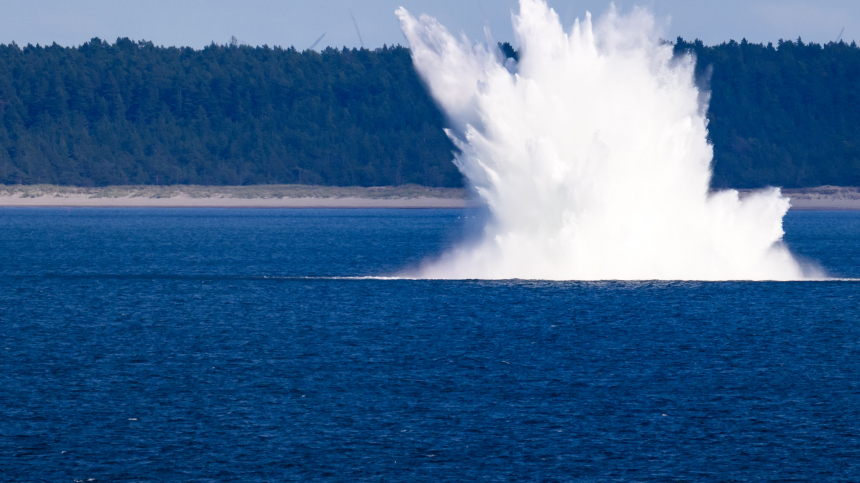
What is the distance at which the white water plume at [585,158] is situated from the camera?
2159 inches

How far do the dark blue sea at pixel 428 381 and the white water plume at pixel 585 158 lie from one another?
8.74ft

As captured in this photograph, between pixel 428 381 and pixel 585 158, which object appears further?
pixel 585 158

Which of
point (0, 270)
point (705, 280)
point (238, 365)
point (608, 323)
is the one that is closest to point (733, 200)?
point (705, 280)

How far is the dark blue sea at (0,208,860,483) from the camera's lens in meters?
23.0

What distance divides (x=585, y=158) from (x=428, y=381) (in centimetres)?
2577

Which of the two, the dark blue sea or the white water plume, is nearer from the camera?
the dark blue sea

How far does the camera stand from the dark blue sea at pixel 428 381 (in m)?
23.0

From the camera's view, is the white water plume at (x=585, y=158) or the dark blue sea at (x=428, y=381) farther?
the white water plume at (x=585, y=158)

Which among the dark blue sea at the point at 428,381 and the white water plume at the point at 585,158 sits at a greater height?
the white water plume at the point at 585,158

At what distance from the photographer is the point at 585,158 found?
54.5 m

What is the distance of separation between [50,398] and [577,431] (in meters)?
15.0

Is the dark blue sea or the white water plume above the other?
the white water plume

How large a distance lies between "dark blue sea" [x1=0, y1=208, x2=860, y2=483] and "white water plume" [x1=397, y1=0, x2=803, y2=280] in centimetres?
267

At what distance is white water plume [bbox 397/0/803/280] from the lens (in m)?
54.8
